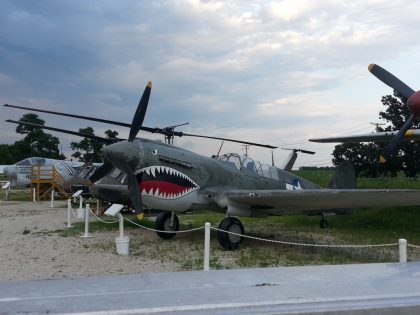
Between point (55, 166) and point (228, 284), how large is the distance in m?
30.3

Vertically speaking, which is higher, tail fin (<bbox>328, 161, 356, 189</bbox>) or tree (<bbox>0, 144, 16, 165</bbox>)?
tree (<bbox>0, 144, 16, 165</bbox>)

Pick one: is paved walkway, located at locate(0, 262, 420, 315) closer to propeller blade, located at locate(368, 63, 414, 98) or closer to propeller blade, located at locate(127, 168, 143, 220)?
propeller blade, located at locate(127, 168, 143, 220)

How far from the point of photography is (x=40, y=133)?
65.8 metres

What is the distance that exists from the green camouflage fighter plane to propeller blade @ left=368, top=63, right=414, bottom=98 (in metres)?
3.03

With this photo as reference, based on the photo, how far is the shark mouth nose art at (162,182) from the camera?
33.4 feet

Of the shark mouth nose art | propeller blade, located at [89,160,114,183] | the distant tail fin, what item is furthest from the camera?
the distant tail fin

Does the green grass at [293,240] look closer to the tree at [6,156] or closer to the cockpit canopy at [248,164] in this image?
the cockpit canopy at [248,164]

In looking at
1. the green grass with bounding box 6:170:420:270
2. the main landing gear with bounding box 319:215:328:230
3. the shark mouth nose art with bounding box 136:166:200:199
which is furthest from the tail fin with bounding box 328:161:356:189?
the shark mouth nose art with bounding box 136:166:200:199

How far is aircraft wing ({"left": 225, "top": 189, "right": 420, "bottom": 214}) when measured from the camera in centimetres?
913

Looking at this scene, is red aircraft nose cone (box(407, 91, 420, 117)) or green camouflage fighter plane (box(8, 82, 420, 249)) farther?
red aircraft nose cone (box(407, 91, 420, 117))

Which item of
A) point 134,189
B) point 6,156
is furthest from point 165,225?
point 6,156

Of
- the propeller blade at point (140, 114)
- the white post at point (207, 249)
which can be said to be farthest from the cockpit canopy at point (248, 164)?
the white post at point (207, 249)

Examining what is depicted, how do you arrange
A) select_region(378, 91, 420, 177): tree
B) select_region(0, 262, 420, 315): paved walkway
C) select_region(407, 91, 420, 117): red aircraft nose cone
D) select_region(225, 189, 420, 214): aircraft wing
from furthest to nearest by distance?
select_region(378, 91, 420, 177): tree
select_region(407, 91, 420, 117): red aircraft nose cone
select_region(225, 189, 420, 214): aircraft wing
select_region(0, 262, 420, 315): paved walkway

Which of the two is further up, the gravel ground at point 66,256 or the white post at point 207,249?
the white post at point 207,249
